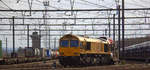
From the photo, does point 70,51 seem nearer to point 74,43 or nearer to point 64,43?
point 74,43

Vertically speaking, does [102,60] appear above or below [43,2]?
below

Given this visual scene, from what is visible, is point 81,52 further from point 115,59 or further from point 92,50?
point 115,59

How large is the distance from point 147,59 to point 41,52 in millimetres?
31441

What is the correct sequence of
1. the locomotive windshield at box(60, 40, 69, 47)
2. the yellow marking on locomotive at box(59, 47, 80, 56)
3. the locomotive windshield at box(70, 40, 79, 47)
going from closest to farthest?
the yellow marking on locomotive at box(59, 47, 80, 56) → the locomotive windshield at box(70, 40, 79, 47) → the locomotive windshield at box(60, 40, 69, 47)

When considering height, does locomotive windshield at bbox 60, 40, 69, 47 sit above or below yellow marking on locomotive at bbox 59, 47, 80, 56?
above

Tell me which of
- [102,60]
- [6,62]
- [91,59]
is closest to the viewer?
[91,59]

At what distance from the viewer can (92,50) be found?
1167 inches

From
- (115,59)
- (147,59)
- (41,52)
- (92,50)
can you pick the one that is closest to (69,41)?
(92,50)

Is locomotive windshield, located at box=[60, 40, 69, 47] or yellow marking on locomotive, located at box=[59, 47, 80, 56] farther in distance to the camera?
locomotive windshield, located at box=[60, 40, 69, 47]

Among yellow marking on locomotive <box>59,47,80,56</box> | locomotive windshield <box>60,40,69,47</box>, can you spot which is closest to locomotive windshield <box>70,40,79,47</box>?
yellow marking on locomotive <box>59,47,80,56</box>

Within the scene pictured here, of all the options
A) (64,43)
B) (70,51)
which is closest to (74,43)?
(70,51)

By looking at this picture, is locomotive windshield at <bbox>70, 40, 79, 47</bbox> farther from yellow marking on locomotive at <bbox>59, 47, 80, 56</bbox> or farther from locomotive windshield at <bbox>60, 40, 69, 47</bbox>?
locomotive windshield at <bbox>60, 40, 69, 47</bbox>

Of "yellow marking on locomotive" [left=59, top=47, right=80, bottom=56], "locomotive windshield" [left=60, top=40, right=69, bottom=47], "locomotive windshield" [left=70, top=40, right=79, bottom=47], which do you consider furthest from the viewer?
"locomotive windshield" [left=60, top=40, right=69, bottom=47]

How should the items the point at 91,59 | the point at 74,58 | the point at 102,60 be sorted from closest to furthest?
the point at 74,58 < the point at 91,59 < the point at 102,60
